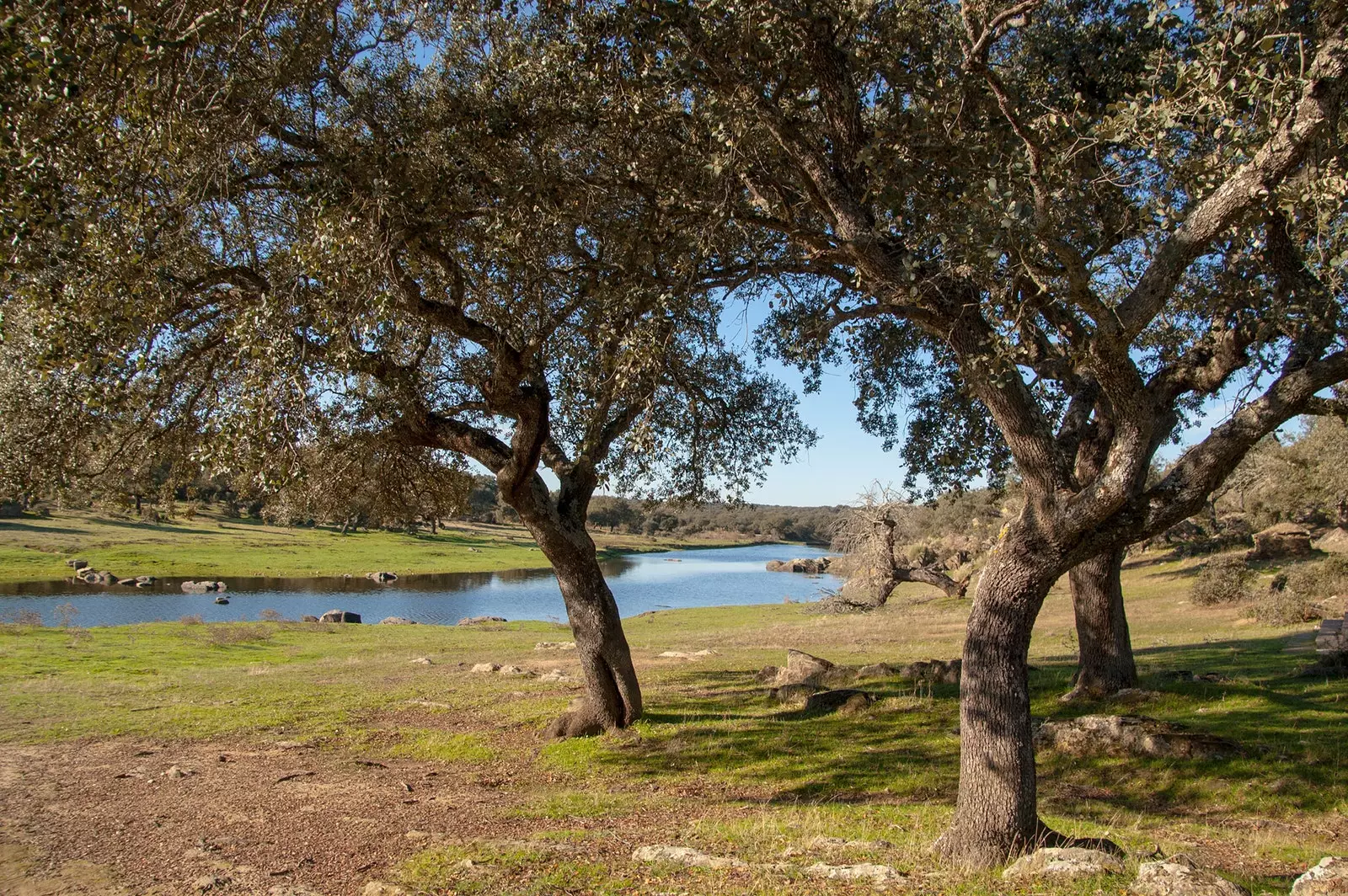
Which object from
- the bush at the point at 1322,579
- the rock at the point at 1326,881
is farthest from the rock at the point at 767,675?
the bush at the point at 1322,579

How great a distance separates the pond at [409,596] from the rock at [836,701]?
31.2 m

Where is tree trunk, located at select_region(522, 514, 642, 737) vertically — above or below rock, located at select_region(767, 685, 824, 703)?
above

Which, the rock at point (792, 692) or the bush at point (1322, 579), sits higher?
the bush at point (1322, 579)

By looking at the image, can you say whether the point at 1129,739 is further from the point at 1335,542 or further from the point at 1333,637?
the point at 1335,542

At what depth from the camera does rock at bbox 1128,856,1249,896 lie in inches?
196

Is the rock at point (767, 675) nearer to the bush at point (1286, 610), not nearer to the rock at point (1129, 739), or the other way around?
the rock at point (1129, 739)

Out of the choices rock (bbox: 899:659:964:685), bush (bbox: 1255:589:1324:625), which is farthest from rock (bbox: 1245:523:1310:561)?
rock (bbox: 899:659:964:685)

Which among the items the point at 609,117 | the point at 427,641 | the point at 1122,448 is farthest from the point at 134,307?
the point at 427,641

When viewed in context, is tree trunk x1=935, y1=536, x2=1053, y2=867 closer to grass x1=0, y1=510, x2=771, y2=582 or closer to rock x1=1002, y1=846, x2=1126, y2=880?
rock x1=1002, y1=846, x2=1126, y2=880

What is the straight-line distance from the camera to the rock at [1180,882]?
16.3ft

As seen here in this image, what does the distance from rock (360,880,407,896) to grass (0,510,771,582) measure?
170 feet

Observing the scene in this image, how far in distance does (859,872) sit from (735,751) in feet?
17.6

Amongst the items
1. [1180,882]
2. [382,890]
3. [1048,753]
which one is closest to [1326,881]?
[1180,882]

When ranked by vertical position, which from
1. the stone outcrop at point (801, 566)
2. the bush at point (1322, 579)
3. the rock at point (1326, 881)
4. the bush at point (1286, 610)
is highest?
the bush at point (1322, 579)
